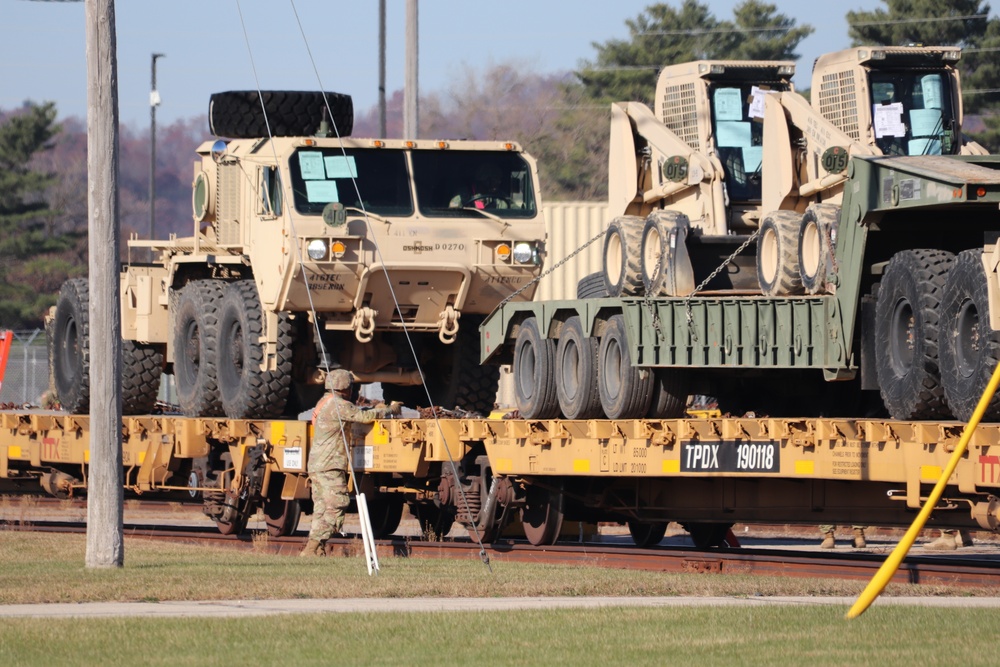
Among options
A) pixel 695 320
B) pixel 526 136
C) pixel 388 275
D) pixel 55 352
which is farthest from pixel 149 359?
pixel 526 136

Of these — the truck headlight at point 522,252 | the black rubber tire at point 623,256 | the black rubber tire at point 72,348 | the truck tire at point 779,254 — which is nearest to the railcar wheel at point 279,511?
the truck headlight at point 522,252

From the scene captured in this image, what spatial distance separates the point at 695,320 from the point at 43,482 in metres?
9.77

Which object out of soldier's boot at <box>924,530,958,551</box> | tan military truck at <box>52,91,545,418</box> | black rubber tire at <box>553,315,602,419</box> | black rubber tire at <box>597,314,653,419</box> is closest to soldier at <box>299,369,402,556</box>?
tan military truck at <box>52,91,545,418</box>

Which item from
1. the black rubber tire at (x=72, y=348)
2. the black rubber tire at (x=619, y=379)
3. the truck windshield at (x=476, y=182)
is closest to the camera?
the black rubber tire at (x=619, y=379)

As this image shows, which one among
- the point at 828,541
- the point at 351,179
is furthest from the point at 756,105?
the point at 828,541

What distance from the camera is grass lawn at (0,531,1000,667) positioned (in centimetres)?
927

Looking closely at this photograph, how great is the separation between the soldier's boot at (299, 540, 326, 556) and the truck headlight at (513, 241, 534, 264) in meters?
3.66

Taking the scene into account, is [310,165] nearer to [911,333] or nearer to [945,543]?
[911,333]

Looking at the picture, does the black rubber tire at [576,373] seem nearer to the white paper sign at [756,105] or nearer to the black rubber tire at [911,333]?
the white paper sign at [756,105]

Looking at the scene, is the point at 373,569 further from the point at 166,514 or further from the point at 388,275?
the point at 166,514

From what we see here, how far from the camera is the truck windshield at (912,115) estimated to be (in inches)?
647

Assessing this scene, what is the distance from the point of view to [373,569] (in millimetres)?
13820

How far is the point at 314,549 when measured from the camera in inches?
645

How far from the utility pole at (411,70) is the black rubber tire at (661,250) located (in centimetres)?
916
